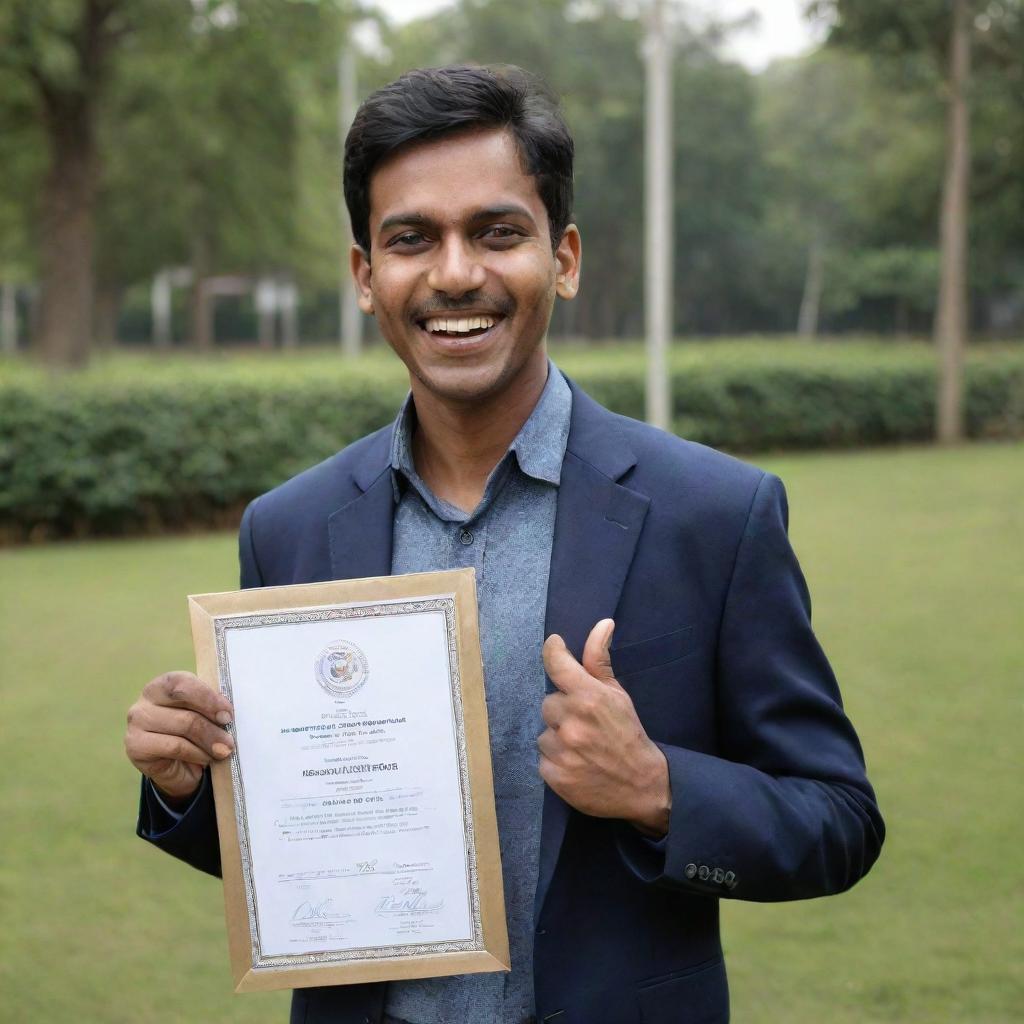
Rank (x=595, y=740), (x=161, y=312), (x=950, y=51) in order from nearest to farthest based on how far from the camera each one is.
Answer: (x=595, y=740)
(x=950, y=51)
(x=161, y=312)

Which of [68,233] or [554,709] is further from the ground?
[68,233]

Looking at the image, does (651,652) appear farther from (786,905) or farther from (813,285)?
(813,285)

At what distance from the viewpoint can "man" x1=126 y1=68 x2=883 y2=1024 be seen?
176cm

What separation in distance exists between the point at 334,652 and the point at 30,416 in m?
12.5

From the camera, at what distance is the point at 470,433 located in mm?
1995

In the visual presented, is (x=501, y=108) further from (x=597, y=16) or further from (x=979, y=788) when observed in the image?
(x=597, y=16)

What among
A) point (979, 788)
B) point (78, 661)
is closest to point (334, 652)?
point (979, 788)

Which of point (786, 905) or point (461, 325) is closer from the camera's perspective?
point (461, 325)

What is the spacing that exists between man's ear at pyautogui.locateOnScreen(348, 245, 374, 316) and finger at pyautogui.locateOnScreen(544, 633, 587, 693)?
0.64 m

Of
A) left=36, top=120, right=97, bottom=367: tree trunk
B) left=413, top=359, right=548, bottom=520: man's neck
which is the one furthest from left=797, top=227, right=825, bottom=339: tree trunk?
left=413, top=359, right=548, bottom=520: man's neck

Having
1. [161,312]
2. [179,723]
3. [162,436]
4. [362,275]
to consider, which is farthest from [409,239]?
[161,312]

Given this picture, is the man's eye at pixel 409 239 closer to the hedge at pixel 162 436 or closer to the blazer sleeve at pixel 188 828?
the blazer sleeve at pixel 188 828

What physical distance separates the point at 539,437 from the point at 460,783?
0.48 metres
